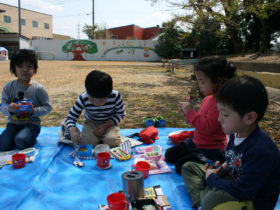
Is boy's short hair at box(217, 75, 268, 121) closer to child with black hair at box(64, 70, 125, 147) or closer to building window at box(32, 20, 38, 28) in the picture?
child with black hair at box(64, 70, 125, 147)

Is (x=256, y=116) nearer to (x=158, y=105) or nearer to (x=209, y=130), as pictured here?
(x=209, y=130)

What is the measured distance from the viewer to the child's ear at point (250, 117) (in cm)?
133

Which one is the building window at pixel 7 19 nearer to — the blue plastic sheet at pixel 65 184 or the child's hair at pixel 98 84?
the blue plastic sheet at pixel 65 184

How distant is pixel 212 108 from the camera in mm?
2051

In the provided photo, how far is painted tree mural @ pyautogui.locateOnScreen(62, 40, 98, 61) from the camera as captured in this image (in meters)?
32.5

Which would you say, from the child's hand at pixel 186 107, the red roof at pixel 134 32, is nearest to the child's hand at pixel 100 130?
the child's hand at pixel 186 107

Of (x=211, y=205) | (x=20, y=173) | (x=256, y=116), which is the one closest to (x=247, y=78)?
(x=256, y=116)

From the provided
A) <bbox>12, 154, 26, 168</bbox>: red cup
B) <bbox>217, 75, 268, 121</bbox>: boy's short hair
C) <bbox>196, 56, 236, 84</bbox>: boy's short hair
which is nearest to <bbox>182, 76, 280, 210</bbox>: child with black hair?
<bbox>217, 75, 268, 121</bbox>: boy's short hair

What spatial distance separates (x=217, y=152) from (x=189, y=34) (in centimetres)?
2550

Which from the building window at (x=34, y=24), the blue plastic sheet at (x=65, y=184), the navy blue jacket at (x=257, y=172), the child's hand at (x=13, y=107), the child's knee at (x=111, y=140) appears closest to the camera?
the navy blue jacket at (x=257, y=172)

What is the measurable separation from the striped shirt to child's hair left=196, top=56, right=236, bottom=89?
3.88ft

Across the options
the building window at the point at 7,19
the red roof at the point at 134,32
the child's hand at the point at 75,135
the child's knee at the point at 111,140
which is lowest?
the child's knee at the point at 111,140

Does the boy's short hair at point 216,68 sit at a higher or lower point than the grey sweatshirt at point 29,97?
higher

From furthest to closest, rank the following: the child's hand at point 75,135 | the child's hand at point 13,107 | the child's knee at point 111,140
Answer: the child's knee at point 111,140 → the child's hand at point 13,107 → the child's hand at point 75,135
